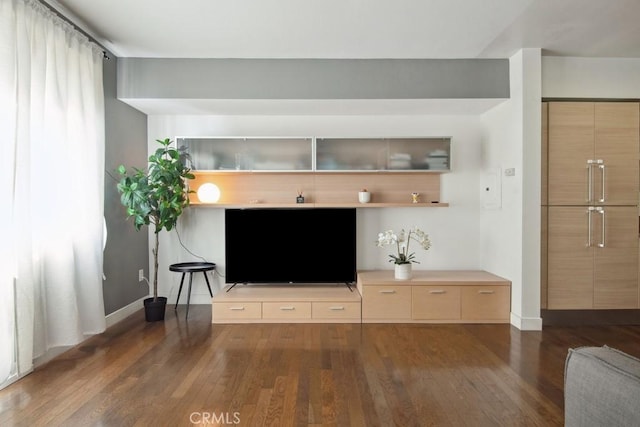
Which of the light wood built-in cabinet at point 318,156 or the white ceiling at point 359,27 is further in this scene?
the light wood built-in cabinet at point 318,156

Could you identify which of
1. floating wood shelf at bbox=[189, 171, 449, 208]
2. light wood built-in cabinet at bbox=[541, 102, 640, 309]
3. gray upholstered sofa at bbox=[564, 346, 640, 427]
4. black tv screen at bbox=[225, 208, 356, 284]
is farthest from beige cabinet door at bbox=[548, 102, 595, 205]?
gray upholstered sofa at bbox=[564, 346, 640, 427]

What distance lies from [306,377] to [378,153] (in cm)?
245

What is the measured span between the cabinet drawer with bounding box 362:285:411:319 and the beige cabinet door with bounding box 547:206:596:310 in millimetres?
1324

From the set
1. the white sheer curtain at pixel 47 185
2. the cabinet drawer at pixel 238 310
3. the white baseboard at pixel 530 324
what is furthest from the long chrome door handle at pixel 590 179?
the white sheer curtain at pixel 47 185

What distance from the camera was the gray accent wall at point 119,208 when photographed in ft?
12.4

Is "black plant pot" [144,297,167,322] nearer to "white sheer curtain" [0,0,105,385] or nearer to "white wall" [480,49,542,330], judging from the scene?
"white sheer curtain" [0,0,105,385]

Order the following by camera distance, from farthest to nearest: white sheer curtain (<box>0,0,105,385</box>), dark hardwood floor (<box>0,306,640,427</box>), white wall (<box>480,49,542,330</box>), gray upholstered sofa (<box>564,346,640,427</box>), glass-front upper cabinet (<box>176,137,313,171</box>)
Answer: glass-front upper cabinet (<box>176,137,313,171</box>), white wall (<box>480,49,542,330</box>), white sheer curtain (<box>0,0,105,385</box>), dark hardwood floor (<box>0,306,640,427</box>), gray upholstered sofa (<box>564,346,640,427</box>)

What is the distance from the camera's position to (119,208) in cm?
400

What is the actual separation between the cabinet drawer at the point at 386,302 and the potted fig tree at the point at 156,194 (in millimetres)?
2013

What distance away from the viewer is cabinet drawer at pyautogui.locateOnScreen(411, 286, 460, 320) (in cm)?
397

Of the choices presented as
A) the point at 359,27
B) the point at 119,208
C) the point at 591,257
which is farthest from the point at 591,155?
the point at 119,208

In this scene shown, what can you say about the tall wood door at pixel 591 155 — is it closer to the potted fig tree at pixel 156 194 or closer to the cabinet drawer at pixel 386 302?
the cabinet drawer at pixel 386 302

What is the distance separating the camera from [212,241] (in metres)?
4.63

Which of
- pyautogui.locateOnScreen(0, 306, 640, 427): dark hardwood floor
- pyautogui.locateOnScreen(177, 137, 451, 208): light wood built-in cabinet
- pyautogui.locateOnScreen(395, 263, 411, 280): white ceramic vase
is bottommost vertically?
pyautogui.locateOnScreen(0, 306, 640, 427): dark hardwood floor
